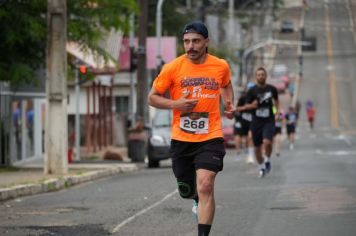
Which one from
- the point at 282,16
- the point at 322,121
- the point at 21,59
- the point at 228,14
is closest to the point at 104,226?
the point at 21,59

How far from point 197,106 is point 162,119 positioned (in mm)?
20408

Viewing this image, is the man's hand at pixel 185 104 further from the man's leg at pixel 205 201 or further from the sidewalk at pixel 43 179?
the sidewalk at pixel 43 179

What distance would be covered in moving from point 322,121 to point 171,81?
6064 centimetres

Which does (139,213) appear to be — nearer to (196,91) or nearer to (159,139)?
(196,91)

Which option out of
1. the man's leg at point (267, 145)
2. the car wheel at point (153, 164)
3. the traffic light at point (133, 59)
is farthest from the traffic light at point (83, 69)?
the man's leg at point (267, 145)

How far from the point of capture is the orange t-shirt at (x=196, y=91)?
9719 mm

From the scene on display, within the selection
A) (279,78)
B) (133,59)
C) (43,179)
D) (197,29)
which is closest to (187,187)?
(197,29)

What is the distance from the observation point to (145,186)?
63.5ft

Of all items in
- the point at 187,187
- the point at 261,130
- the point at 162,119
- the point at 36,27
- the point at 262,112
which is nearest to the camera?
the point at 187,187

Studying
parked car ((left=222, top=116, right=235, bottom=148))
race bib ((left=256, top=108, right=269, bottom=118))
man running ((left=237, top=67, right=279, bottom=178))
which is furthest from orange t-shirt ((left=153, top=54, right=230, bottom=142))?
parked car ((left=222, top=116, right=235, bottom=148))

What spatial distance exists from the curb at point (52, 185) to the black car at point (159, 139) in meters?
2.31

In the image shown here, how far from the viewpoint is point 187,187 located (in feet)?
33.1

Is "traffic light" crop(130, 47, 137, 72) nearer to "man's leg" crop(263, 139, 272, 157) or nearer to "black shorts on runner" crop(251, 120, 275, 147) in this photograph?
"black shorts on runner" crop(251, 120, 275, 147)

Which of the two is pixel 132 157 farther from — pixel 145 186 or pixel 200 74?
pixel 200 74
